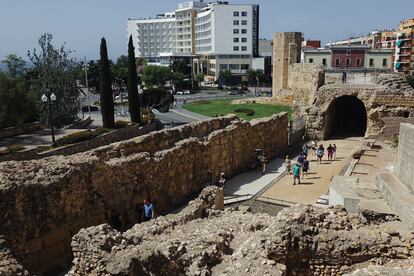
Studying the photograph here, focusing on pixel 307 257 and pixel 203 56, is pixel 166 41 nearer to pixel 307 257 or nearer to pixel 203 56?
pixel 203 56

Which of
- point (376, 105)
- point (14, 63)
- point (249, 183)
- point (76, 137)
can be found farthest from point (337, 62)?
point (249, 183)

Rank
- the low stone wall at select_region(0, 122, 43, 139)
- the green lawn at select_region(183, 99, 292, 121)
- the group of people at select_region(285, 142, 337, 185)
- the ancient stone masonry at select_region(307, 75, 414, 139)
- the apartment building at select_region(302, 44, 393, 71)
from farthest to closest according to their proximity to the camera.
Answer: the apartment building at select_region(302, 44, 393, 71)
the green lawn at select_region(183, 99, 292, 121)
the low stone wall at select_region(0, 122, 43, 139)
the ancient stone masonry at select_region(307, 75, 414, 139)
the group of people at select_region(285, 142, 337, 185)

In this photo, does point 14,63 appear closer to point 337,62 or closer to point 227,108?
point 227,108

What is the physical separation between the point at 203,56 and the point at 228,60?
303 inches

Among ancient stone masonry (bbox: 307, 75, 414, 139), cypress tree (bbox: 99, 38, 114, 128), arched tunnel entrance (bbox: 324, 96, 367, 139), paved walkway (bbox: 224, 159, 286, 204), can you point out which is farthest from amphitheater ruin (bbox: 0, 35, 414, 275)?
cypress tree (bbox: 99, 38, 114, 128)

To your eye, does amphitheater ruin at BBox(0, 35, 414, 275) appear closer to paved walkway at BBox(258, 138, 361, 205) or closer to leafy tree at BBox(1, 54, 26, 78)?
paved walkway at BBox(258, 138, 361, 205)

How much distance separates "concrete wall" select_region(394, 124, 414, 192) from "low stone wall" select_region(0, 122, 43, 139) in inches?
1009

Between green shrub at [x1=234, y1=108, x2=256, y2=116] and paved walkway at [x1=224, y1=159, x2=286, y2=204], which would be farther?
green shrub at [x1=234, y1=108, x2=256, y2=116]

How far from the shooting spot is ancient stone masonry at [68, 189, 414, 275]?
7.12 meters

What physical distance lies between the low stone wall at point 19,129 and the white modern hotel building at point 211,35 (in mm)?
58991

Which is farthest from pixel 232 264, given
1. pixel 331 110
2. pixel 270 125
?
pixel 331 110

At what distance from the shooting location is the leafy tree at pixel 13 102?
2703 centimetres

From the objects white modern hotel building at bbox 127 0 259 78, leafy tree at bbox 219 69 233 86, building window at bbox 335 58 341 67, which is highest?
white modern hotel building at bbox 127 0 259 78

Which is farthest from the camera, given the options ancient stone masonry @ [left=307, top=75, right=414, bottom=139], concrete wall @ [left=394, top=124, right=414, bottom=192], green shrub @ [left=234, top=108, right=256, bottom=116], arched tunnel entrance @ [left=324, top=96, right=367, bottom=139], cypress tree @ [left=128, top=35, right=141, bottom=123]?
green shrub @ [left=234, top=108, right=256, bottom=116]
